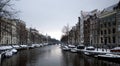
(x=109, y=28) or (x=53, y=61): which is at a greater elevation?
(x=109, y=28)

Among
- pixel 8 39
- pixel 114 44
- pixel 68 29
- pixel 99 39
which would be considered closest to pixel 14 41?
pixel 8 39

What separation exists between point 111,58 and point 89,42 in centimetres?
6923

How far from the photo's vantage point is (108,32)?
3324 inches

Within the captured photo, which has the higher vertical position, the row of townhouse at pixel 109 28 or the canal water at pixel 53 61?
the row of townhouse at pixel 109 28

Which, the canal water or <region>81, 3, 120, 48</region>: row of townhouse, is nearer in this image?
the canal water

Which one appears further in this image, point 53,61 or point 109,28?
point 109,28

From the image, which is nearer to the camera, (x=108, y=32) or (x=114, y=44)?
(x=114, y=44)

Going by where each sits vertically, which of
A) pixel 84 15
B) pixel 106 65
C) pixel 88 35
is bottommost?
pixel 106 65

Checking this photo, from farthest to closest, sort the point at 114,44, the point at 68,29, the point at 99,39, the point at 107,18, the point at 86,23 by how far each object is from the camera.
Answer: the point at 68,29, the point at 86,23, the point at 99,39, the point at 107,18, the point at 114,44

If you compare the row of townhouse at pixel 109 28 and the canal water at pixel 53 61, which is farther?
the row of townhouse at pixel 109 28

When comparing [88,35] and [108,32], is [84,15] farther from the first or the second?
[108,32]

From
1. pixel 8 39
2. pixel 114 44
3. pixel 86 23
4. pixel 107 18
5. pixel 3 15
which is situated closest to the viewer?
pixel 3 15

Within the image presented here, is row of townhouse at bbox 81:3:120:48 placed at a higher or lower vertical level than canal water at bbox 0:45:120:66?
higher

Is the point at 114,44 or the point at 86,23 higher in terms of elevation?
the point at 86,23
